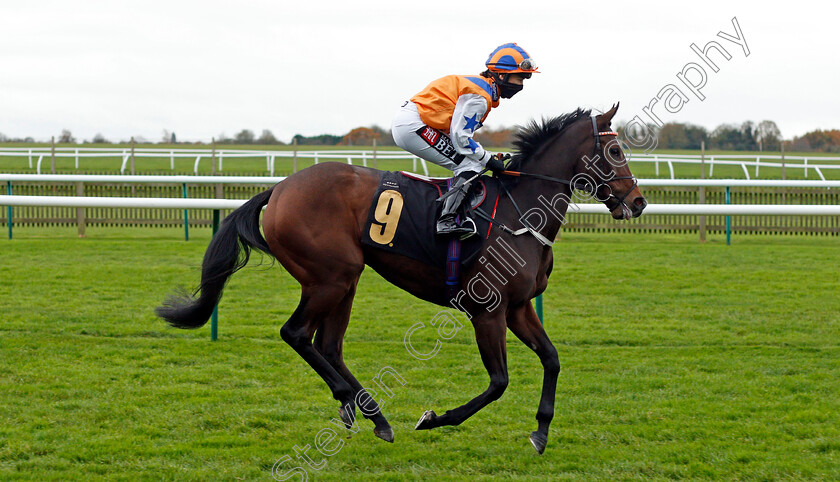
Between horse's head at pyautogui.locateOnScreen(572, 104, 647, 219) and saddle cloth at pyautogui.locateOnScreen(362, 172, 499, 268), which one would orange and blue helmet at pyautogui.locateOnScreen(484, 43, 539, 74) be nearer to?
horse's head at pyautogui.locateOnScreen(572, 104, 647, 219)

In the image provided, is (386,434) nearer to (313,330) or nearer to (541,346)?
(313,330)

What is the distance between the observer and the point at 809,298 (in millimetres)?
7695

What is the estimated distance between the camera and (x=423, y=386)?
15.8 feet

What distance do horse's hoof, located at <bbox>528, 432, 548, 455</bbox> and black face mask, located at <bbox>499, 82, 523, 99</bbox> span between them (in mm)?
1668

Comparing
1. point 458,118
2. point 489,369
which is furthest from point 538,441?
point 458,118

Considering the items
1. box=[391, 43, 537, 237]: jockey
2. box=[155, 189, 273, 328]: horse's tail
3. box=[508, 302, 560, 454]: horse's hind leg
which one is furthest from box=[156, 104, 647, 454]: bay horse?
box=[391, 43, 537, 237]: jockey

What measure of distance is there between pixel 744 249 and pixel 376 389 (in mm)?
8162

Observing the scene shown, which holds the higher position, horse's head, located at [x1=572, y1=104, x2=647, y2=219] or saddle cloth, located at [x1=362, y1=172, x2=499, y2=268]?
horse's head, located at [x1=572, y1=104, x2=647, y2=219]

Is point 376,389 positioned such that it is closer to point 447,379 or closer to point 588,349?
point 447,379

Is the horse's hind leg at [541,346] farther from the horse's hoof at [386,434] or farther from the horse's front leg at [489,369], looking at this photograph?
the horse's hoof at [386,434]

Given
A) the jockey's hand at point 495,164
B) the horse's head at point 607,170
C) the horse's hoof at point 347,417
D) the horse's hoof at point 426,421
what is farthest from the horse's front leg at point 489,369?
the horse's head at point 607,170

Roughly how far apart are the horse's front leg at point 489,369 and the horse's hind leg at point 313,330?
41cm

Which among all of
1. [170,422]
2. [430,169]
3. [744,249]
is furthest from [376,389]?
[430,169]

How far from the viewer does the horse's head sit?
4.08m
